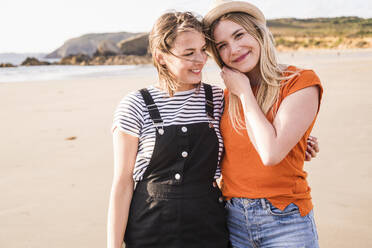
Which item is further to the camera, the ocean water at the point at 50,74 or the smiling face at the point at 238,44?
the ocean water at the point at 50,74

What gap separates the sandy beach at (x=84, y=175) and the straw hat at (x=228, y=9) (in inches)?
75.2

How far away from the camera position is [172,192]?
185 cm

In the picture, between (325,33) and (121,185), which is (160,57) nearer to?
(121,185)

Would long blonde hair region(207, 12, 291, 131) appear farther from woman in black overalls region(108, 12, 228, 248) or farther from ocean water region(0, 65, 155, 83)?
ocean water region(0, 65, 155, 83)

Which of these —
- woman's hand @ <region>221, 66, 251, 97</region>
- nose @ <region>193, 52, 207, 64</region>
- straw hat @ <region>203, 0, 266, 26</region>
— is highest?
straw hat @ <region>203, 0, 266, 26</region>

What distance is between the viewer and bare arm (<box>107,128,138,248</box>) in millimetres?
1832

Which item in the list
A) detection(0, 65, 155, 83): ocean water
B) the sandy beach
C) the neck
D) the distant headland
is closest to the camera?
the neck

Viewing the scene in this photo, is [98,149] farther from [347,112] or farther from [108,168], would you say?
[347,112]

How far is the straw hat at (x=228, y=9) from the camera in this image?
1998 mm

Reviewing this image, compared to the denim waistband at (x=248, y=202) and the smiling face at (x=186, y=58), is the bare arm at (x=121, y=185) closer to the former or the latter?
the smiling face at (x=186, y=58)

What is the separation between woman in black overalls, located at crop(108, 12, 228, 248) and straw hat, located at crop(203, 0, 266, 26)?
13 centimetres

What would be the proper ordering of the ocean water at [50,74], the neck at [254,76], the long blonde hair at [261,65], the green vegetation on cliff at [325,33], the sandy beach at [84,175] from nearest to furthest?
the long blonde hair at [261,65] → the neck at [254,76] → the sandy beach at [84,175] → the ocean water at [50,74] → the green vegetation on cliff at [325,33]

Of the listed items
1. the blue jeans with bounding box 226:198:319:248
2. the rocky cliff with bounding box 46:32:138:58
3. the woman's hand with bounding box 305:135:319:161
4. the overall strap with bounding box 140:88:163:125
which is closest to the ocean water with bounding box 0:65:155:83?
the overall strap with bounding box 140:88:163:125

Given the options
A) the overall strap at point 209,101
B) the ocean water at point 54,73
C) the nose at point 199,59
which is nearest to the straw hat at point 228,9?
the nose at point 199,59
